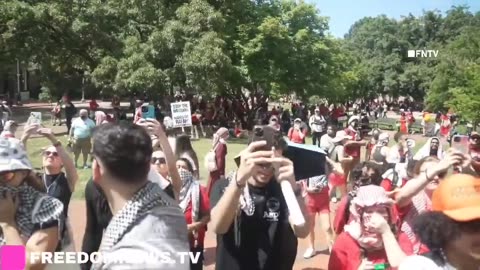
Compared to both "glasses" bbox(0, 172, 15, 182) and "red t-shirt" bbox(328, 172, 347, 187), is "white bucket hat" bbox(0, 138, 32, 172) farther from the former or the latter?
"red t-shirt" bbox(328, 172, 347, 187)

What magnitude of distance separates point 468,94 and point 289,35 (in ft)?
29.4

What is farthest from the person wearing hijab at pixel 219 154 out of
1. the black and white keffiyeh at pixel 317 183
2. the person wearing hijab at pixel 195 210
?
the person wearing hijab at pixel 195 210

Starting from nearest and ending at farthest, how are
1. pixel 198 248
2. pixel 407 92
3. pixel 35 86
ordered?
pixel 198 248, pixel 35 86, pixel 407 92

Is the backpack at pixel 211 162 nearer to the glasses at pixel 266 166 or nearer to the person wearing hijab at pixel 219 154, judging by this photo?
the person wearing hijab at pixel 219 154

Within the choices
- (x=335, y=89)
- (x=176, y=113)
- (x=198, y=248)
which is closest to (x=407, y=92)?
(x=335, y=89)

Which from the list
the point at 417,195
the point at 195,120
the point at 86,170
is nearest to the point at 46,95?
the point at 195,120

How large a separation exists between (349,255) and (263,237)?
520 millimetres

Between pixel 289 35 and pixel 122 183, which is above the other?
pixel 289 35

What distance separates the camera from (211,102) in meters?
26.1

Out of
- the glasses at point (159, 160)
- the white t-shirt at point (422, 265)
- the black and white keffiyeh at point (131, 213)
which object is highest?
the black and white keffiyeh at point (131, 213)

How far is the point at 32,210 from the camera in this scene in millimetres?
2623

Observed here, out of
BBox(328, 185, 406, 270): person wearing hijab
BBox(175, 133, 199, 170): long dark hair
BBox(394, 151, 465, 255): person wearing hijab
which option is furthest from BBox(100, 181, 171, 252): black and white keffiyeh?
BBox(175, 133, 199, 170): long dark hair

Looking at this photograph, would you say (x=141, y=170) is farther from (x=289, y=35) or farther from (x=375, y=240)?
(x=289, y=35)

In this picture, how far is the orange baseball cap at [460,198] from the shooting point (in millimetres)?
2264
